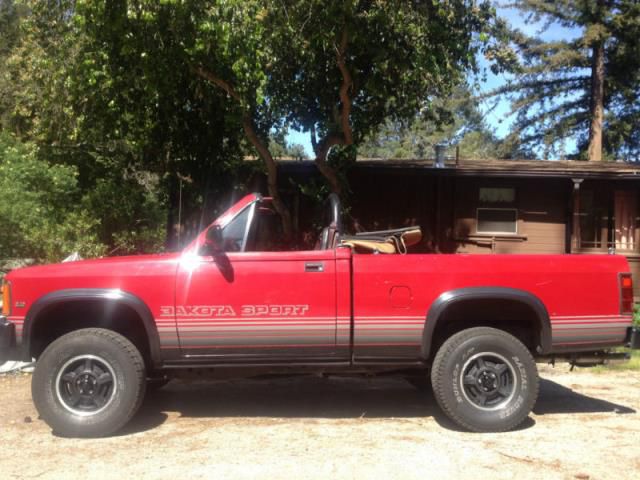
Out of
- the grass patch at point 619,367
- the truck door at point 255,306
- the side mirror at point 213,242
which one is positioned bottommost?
the grass patch at point 619,367

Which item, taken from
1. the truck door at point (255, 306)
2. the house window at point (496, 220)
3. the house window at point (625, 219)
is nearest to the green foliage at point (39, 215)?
the truck door at point (255, 306)

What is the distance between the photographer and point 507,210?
14.1 m

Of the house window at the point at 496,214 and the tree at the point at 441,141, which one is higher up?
the tree at the point at 441,141

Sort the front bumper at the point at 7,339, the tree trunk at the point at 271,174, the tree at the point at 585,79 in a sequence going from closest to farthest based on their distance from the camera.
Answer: the front bumper at the point at 7,339, the tree trunk at the point at 271,174, the tree at the point at 585,79

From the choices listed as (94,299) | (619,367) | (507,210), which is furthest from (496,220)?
(94,299)

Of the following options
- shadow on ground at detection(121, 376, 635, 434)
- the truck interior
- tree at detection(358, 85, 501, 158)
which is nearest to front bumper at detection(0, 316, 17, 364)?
shadow on ground at detection(121, 376, 635, 434)

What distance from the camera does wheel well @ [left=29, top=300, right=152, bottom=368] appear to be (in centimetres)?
508

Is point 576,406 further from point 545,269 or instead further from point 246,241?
point 246,241

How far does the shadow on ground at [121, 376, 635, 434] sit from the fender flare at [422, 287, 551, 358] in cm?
93

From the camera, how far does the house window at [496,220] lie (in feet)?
46.3

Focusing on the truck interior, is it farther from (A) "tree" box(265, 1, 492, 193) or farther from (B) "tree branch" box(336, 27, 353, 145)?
(B) "tree branch" box(336, 27, 353, 145)

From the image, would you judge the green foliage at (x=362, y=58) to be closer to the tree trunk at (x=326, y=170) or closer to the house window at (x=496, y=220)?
the tree trunk at (x=326, y=170)

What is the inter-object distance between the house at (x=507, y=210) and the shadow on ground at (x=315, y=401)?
690 centimetres

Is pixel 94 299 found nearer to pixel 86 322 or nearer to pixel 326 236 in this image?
pixel 86 322
